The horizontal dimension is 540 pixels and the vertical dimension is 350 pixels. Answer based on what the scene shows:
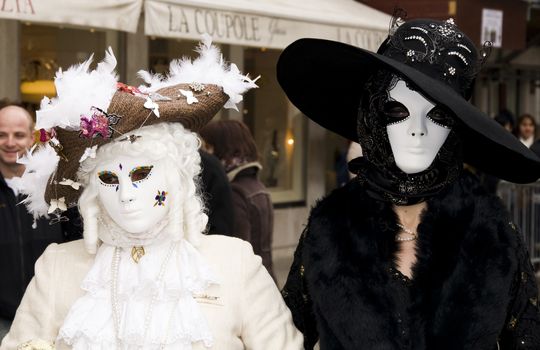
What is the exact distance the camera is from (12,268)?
4.46 meters

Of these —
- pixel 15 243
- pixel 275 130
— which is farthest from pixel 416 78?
pixel 275 130

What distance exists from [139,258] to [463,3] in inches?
276

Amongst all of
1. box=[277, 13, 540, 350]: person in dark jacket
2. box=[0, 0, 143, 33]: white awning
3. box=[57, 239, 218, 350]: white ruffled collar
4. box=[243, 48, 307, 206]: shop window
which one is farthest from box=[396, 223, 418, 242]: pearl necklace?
box=[243, 48, 307, 206]: shop window

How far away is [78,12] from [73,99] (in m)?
2.98

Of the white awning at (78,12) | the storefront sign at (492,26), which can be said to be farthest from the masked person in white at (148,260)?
the storefront sign at (492,26)

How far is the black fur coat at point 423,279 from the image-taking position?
9.99ft

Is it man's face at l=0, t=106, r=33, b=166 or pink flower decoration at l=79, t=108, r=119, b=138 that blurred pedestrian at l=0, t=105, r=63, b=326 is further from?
pink flower decoration at l=79, t=108, r=119, b=138

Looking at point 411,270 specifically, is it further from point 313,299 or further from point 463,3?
point 463,3

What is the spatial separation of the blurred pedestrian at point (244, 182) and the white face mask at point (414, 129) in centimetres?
256

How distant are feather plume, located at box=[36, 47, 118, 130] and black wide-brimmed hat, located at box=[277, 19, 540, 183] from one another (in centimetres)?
64

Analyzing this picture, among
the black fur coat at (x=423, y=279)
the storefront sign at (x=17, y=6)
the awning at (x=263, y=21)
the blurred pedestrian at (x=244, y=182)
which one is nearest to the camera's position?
the black fur coat at (x=423, y=279)

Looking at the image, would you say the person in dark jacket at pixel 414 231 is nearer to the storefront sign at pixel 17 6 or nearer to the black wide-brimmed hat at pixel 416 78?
the black wide-brimmed hat at pixel 416 78

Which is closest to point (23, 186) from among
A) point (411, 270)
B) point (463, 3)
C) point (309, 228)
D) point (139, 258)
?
point (139, 258)

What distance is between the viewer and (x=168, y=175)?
3.08 metres
